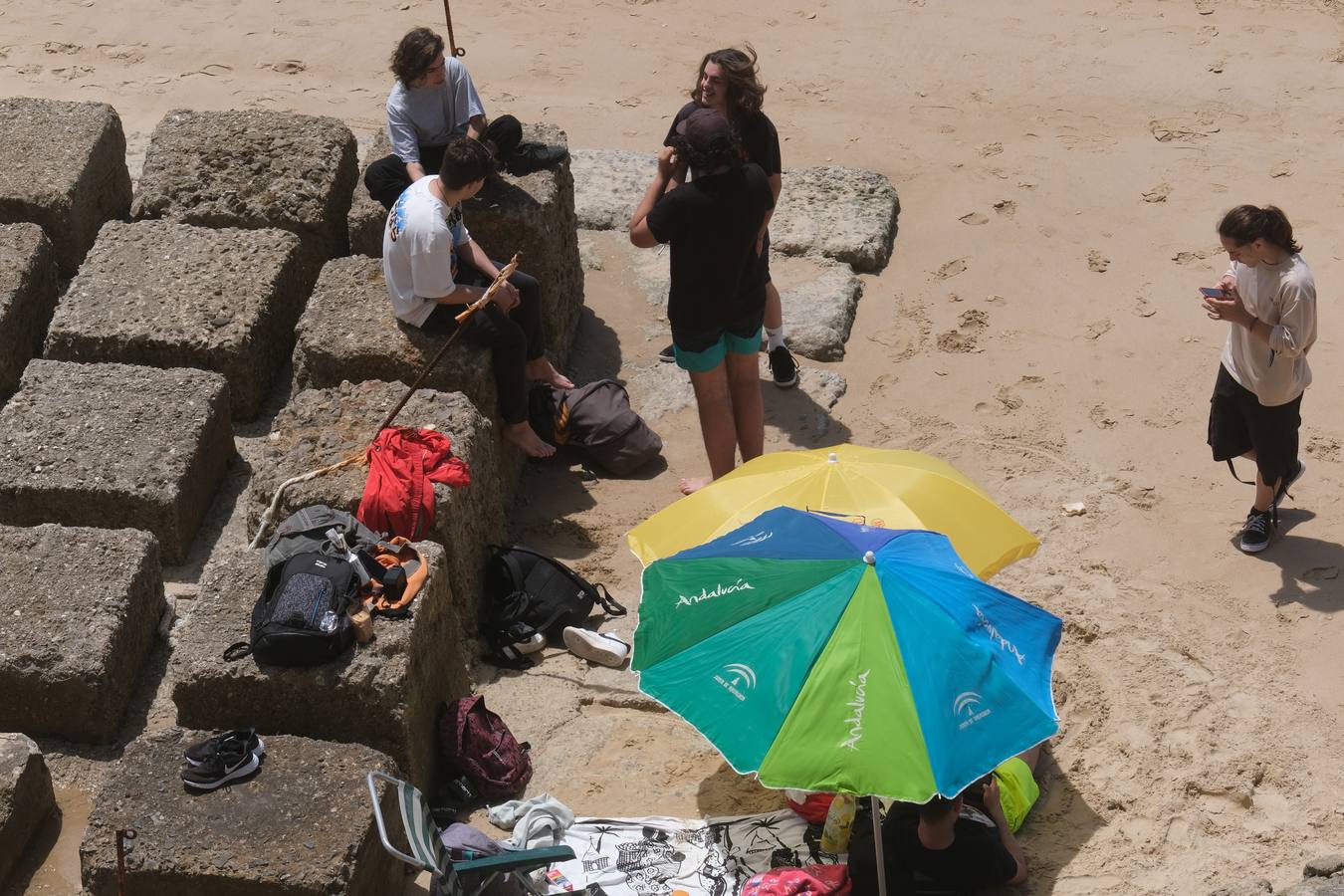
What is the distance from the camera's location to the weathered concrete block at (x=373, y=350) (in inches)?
287

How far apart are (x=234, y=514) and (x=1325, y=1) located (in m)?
8.69

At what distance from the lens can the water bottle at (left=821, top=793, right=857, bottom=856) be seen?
5.45m

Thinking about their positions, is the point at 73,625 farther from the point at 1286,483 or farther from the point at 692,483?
the point at 1286,483

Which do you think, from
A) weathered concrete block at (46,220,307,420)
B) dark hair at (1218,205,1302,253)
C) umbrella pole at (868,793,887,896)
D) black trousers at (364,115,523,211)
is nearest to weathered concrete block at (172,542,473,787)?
umbrella pole at (868,793,887,896)

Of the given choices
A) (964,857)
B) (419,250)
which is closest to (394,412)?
(419,250)

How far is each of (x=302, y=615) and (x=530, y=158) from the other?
3.38 meters

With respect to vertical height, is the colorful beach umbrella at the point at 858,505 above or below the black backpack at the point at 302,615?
above

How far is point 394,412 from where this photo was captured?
6.80 metres

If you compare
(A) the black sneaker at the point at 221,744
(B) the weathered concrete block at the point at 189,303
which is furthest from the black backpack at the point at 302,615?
(B) the weathered concrete block at the point at 189,303

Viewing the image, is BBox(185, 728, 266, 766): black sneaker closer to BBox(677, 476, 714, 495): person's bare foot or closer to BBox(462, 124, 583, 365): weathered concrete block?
BBox(677, 476, 714, 495): person's bare foot

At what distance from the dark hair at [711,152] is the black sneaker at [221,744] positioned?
2866mm

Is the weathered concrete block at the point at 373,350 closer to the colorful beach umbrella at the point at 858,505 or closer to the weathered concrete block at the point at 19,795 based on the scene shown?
the colorful beach umbrella at the point at 858,505

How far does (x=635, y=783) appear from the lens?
5.93 m

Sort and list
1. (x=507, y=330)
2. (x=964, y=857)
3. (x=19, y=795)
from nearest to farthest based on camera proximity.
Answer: (x=964, y=857) → (x=19, y=795) → (x=507, y=330)
